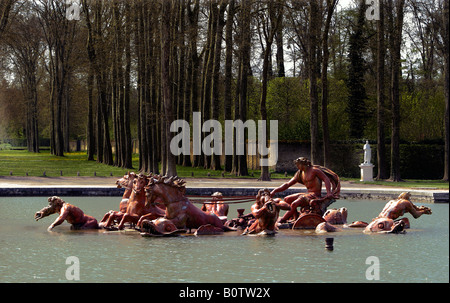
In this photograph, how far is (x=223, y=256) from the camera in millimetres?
13820

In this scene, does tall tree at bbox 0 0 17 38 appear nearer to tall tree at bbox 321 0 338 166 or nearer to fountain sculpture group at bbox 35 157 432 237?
tall tree at bbox 321 0 338 166

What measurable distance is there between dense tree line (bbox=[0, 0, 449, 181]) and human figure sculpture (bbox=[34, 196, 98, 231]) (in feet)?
50.7

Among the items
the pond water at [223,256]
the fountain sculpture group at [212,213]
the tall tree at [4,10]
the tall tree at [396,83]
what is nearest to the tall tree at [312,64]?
the tall tree at [396,83]

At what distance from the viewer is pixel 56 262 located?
43.5 feet

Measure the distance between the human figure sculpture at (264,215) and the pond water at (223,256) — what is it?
34 centimetres

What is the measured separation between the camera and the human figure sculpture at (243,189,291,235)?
1639 centimetres

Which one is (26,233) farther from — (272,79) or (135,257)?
(272,79)

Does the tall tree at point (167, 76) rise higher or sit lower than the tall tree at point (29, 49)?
lower

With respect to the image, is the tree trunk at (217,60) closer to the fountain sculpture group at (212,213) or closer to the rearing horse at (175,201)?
the fountain sculpture group at (212,213)

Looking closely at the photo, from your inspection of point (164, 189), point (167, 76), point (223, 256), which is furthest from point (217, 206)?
point (167, 76)

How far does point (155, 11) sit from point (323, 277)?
27071 mm

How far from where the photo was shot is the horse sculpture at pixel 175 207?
53.6 feet
